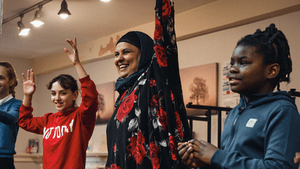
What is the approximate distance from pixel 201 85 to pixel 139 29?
5.41ft

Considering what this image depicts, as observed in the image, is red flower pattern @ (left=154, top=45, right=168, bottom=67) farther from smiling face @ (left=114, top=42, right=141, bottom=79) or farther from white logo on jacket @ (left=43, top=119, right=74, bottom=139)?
white logo on jacket @ (left=43, top=119, right=74, bottom=139)

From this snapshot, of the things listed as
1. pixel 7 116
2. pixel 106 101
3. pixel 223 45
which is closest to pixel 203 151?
pixel 7 116

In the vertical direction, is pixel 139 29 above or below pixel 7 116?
above

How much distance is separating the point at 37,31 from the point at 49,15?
926mm

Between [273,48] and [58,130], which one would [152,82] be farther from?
[58,130]

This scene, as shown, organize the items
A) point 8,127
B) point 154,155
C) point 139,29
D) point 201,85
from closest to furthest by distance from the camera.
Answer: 1. point 154,155
2. point 8,127
3. point 201,85
4. point 139,29

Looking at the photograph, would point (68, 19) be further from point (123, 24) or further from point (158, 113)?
point (158, 113)

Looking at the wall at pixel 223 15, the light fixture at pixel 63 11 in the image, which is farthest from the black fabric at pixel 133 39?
the light fixture at pixel 63 11

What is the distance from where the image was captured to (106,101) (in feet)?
20.4

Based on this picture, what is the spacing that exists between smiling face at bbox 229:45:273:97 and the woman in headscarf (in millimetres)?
220

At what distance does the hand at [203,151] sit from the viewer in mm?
945

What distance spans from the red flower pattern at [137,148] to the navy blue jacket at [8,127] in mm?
1270

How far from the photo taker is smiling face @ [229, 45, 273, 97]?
1016mm

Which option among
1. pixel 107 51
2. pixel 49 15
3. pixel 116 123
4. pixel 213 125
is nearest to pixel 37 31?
pixel 49 15
